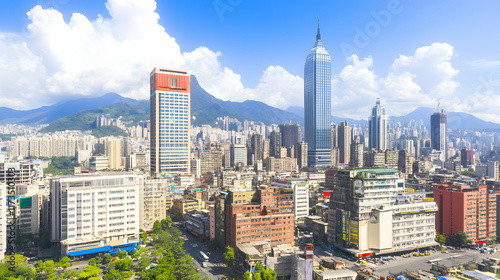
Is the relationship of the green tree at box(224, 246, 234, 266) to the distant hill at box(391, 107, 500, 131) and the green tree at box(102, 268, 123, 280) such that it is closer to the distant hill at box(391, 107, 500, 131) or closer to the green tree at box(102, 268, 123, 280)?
the green tree at box(102, 268, 123, 280)

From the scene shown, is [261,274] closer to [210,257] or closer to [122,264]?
[210,257]

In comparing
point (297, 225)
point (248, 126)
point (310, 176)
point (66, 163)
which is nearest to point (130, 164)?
point (66, 163)

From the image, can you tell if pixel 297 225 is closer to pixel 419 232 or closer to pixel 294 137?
Answer: pixel 419 232

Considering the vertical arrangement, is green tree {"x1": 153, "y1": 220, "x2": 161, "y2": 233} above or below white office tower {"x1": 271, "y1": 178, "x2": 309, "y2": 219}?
below

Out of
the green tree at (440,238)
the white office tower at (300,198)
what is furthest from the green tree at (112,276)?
the green tree at (440,238)

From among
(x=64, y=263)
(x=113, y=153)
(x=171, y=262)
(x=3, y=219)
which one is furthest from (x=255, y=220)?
(x=113, y=153)

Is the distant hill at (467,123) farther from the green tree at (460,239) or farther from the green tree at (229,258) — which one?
the green tree at (229,258)

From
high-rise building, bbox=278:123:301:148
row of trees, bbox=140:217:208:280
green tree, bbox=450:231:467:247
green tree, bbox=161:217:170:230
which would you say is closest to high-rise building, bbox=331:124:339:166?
high-rise building, bbox=278:123:301:148
